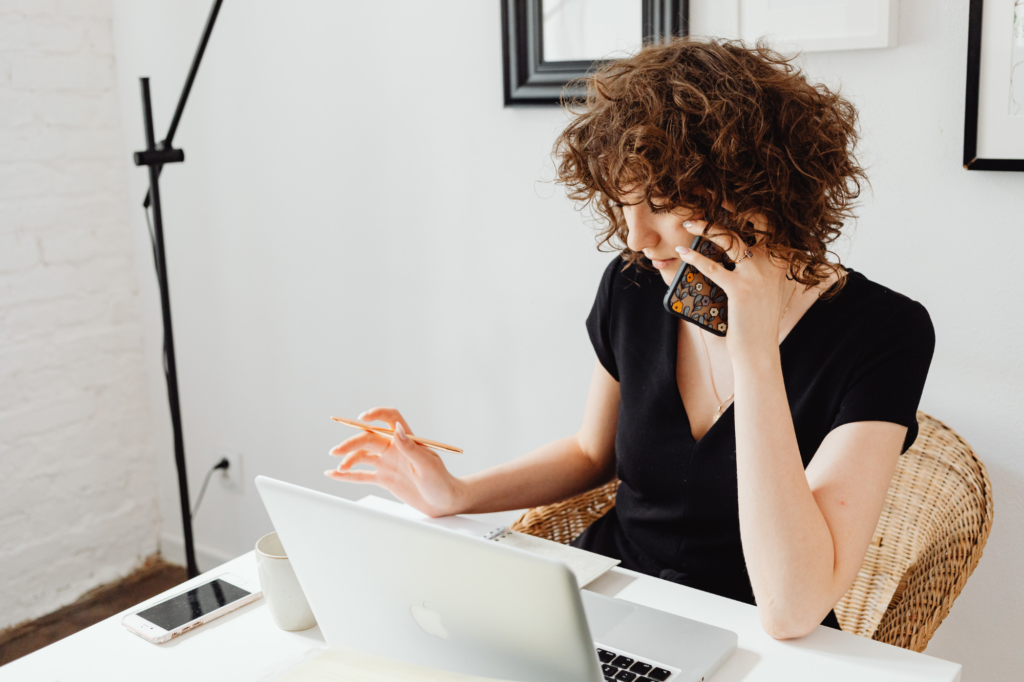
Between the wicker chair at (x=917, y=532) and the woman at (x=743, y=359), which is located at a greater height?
the woman at (x=743, y=359)

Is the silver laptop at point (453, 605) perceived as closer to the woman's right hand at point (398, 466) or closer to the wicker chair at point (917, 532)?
the woman's right hand at point (398, 466)

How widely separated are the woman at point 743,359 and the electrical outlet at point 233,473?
49.5 inches

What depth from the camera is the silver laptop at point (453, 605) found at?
658 millimetres

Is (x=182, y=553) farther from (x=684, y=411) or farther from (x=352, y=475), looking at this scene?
(x=684, y=411)

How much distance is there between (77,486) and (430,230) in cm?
116

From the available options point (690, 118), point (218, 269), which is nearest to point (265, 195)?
point (218, 269)

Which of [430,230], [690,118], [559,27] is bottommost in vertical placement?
[430,230]

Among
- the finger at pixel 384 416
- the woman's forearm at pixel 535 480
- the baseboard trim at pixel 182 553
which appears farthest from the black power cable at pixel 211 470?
the finger at pixel 384 416

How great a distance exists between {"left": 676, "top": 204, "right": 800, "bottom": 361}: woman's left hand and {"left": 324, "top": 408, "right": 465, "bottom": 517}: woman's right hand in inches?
15.5

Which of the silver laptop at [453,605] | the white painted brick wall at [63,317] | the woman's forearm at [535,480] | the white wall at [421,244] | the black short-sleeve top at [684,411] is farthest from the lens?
the white painted brick wall at [63,317]

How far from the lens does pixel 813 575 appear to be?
2.99 feet

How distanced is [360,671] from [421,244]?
124 centimetres

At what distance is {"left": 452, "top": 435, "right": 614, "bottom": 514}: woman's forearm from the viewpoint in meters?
1.22

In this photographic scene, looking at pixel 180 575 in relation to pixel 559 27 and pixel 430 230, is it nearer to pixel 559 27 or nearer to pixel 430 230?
pixel 430 230
